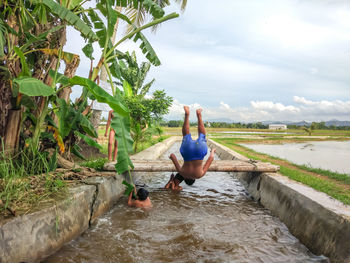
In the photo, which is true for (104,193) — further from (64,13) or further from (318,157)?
(318,157)

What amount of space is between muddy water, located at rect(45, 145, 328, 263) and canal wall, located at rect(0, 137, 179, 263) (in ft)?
0.46

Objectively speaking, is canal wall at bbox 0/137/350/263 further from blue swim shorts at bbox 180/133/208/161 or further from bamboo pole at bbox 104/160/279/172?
blue swim shorts at bbox 180/133/208/161

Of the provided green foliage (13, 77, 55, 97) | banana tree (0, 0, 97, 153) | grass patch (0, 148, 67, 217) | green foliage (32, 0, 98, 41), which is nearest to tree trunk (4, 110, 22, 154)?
banana tree (0, 0, 97, 153)

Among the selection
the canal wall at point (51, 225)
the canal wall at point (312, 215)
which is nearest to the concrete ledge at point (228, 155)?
the canal wall at point (312, 215)

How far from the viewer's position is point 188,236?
3.35 meters

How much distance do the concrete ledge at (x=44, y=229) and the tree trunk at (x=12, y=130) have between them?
1373 millimetres

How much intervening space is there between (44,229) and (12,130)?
2.08 meters

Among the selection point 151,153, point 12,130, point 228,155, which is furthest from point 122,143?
point 228,155

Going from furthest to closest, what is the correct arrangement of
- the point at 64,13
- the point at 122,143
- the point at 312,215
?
1. the point at 64,13
2. the point at 122,143
3. the point at 312,215

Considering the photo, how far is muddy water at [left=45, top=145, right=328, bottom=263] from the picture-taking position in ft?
9.25

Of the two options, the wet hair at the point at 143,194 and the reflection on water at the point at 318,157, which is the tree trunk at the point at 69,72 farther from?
the reflection on water at the point at 318,157

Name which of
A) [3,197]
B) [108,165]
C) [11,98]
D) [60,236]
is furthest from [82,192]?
[11,98]

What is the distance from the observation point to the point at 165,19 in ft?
17.3

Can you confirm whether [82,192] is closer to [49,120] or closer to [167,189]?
[49,120]
